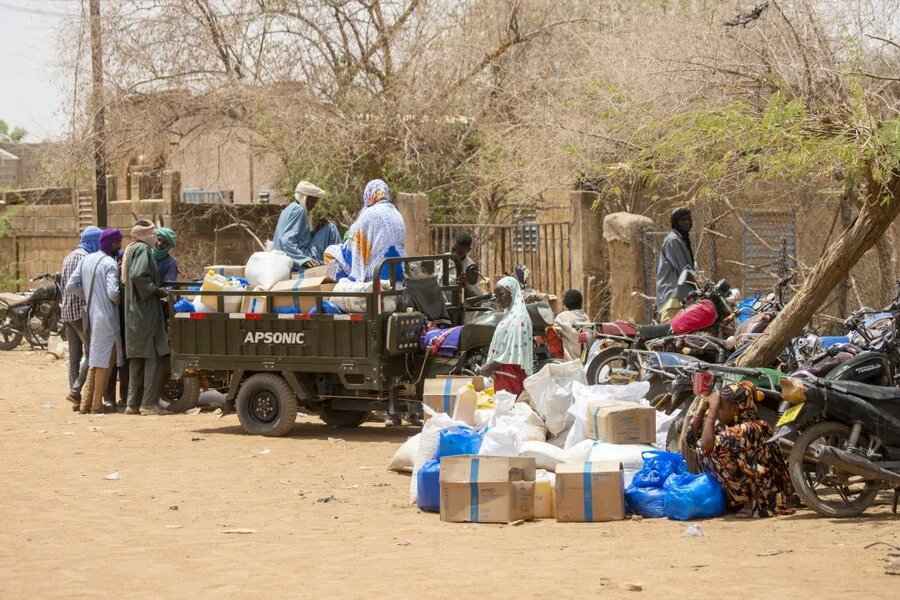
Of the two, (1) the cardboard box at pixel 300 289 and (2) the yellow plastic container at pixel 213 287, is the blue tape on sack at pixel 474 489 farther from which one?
(2) the yellow plastic container at pixel 213 287

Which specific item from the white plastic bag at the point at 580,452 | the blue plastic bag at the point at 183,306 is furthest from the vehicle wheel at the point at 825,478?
the blue plastic bag at the point at 183,306

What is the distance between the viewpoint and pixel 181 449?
11.2 meters

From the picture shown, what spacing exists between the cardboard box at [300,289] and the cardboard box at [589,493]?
14.0ft

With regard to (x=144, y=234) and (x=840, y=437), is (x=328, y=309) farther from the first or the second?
(x=840, y=437)

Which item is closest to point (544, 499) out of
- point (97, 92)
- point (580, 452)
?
point (580, 452)

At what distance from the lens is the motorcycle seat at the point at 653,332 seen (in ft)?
37.1

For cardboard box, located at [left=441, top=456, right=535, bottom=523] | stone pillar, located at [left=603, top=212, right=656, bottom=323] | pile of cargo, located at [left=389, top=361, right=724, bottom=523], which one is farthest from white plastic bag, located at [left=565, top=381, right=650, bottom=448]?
stone pillar, located at [left=603, top=212, right=656, bottom=323]

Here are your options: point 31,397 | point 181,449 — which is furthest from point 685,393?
point 31,397

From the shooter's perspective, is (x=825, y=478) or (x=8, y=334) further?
(x=8, y=334)

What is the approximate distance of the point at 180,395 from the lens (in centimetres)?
1402

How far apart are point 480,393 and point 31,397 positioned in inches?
297

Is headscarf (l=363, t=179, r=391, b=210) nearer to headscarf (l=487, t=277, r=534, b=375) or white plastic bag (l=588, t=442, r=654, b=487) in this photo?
headscarf (l=487, t=277, r=534, b=375)

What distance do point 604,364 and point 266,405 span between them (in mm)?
Result: 3277

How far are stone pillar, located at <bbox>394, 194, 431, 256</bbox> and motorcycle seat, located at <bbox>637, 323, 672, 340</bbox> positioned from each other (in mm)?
6315
